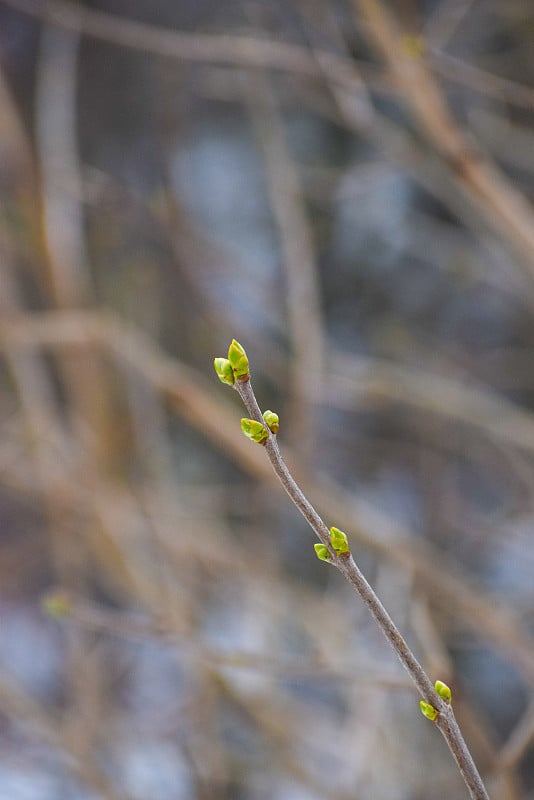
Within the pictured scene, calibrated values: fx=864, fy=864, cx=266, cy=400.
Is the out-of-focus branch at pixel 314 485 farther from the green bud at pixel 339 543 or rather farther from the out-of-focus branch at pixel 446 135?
the green bud at pixel 339 543

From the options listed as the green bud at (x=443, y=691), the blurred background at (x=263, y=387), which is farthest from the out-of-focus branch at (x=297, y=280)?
the green bud at (x=443, y=691)

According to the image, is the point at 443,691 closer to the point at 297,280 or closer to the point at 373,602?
the point at 373,602

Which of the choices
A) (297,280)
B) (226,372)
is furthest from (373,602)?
(297,280)

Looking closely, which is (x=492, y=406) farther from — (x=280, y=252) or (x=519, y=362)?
(x=280, y=252)

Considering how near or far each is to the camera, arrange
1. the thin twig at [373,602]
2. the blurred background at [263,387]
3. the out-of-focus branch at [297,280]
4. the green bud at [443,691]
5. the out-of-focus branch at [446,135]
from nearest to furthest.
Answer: the thin twig at [373,602] < the green bud at [443,691] < the out-of-focus branch at [446,135] < the blurred background at [263,387] < the out-of-focus branch at [297,280]

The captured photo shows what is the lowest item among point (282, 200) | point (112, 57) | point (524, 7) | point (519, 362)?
point (282, 200)

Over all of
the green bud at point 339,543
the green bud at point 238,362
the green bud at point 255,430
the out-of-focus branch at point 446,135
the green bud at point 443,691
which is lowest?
the green bud at point 443,691

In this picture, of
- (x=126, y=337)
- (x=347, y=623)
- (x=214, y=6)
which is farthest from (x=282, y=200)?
(x=214, y=6)
